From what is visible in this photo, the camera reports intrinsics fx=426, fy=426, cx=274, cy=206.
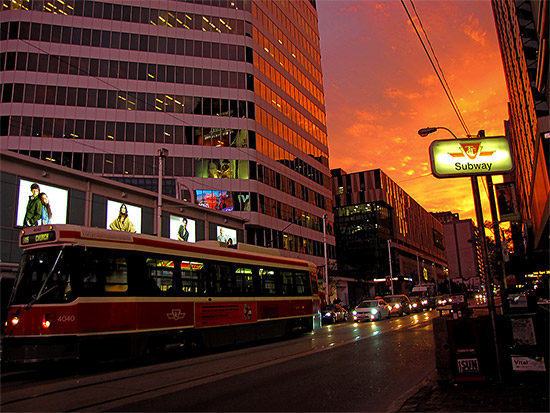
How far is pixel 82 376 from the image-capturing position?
10.6m

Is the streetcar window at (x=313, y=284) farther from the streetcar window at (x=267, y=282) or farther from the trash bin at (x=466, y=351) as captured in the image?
the trash bin at (x=466, y=351)

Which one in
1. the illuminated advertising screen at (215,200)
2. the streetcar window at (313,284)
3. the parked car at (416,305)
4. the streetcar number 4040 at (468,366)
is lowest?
the parked car at (416,305)

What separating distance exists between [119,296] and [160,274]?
156 centimetres

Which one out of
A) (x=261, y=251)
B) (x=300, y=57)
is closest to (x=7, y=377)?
(x=261, y=251)

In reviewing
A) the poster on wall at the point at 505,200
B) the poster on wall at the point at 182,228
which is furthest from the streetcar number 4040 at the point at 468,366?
the poster on wall at the point at 505,200

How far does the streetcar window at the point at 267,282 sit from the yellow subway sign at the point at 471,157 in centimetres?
1009

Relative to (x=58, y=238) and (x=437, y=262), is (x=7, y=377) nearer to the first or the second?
(x=58, y=238)

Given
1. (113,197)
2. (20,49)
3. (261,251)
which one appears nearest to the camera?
(261,251)

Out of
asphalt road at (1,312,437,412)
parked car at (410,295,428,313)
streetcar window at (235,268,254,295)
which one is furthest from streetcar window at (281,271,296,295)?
parked car at (410,295,428,313)

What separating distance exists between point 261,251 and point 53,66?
109ft

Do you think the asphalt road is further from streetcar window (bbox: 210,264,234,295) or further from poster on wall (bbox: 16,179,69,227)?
poster on wall (bbox: 16,179,69,227)

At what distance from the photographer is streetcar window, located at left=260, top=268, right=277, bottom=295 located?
17.2m

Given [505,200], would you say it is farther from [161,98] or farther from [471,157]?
[471,157]

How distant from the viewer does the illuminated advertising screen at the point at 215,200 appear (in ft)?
137
